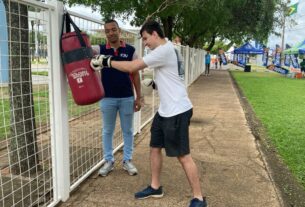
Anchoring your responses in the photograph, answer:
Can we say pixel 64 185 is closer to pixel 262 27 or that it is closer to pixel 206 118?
pixel 206 118

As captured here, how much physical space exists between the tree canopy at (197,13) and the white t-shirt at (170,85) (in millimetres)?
7403

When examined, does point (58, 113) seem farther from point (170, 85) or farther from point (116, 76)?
point (170, 85)

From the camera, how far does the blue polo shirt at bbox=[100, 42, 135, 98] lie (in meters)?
4.24

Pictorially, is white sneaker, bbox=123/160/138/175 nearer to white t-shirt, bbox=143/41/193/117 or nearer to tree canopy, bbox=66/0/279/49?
white t-shirt, bbox=143/41/193/117

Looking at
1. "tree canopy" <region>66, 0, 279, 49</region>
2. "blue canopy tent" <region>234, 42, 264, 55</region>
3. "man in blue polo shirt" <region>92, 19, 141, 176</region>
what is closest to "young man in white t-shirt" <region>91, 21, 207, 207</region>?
"man in blue polo shirt" <region>92, 19, 141, 176</region>

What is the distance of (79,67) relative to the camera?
3393mm

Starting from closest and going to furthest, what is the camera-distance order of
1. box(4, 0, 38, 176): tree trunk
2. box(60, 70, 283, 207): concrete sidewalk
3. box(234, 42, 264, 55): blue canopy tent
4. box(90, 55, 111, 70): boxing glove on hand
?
box(90, 55, 111, 70): boxing glove on hand, box(60, 70, 283, 207): concrete sidewalk, box(4, 0, 38, 176): tree trunk, box(234, 42, 264, 55): blue canopy tent

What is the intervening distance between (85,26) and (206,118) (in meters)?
5.19

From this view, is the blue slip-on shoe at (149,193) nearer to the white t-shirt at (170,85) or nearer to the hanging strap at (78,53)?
the white t-shirt at (170,85)

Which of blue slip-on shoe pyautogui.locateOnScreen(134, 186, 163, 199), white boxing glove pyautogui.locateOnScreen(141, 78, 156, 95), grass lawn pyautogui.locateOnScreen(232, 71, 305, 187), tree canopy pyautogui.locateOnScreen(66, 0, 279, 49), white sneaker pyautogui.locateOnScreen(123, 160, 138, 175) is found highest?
tree canopy pyautogui.locateOnScreen(66, 0, 279, 49)

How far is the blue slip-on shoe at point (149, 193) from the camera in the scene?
394 centimetres

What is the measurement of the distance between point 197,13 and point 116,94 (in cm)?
1166

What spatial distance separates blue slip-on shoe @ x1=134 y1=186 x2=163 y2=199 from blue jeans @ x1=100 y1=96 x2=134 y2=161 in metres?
0.80

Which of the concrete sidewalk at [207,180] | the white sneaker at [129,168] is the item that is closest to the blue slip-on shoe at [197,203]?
the concrete sidewalk at [207,180]
